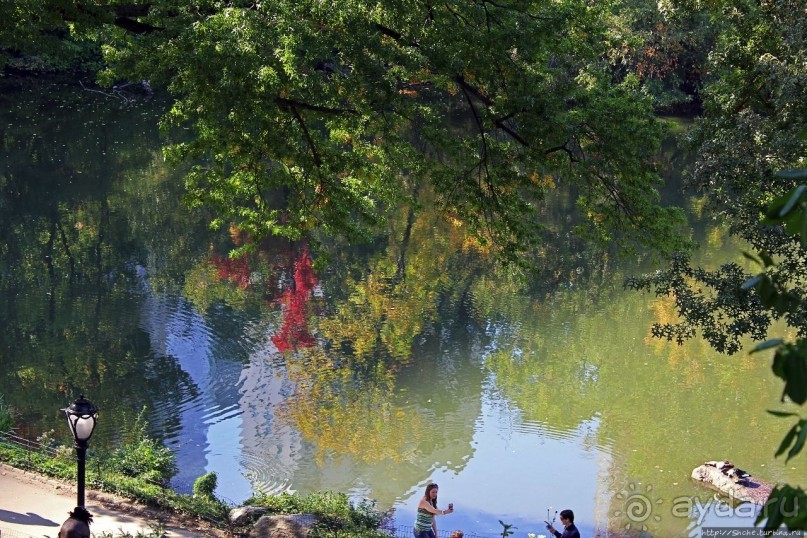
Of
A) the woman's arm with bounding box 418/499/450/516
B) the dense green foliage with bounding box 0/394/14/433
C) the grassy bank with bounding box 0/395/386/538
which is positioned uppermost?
the dense green foliage with bounding box 0/394/14/433

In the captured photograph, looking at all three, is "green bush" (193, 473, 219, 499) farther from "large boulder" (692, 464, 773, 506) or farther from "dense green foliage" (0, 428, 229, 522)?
"large boulder" (692, 464, 773, 506)

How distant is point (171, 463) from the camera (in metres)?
13.7

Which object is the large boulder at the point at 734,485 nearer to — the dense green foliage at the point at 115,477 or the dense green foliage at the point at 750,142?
the dense green foliage at the point at 750,142

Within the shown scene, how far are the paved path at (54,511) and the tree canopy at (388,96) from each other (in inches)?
167

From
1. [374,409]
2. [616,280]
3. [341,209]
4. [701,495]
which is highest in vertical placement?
[616,280]

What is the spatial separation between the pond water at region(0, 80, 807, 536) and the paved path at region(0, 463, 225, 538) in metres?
2.98

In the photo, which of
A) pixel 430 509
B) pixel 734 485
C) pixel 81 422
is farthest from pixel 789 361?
pixel 734 485

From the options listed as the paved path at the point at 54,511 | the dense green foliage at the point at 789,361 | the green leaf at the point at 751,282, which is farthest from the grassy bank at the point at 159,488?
the green leaf at the point at 751,282

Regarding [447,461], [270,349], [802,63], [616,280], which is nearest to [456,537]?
[447,461]

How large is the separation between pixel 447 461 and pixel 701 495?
401 cm

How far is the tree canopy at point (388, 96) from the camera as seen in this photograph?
11.1m

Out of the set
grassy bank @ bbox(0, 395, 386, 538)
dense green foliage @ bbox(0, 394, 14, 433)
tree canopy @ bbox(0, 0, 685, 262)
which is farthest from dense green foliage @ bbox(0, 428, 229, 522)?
tree canopy @ bbox(0, 0, 685, 262)

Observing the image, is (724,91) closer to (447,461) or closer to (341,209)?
(341,209)

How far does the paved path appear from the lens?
1003cm
